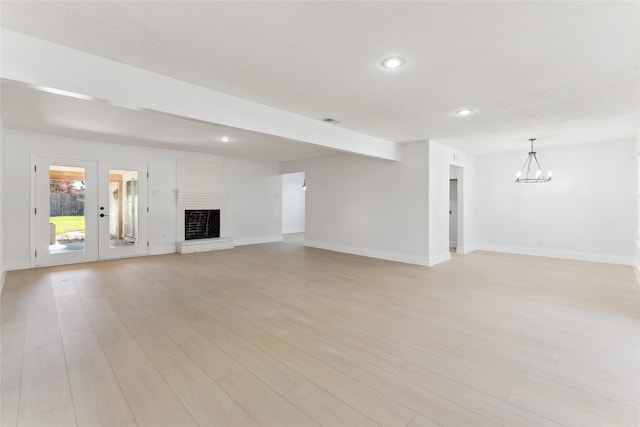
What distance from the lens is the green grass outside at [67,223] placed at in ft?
19.5

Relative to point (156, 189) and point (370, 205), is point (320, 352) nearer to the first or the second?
point (370, 205)

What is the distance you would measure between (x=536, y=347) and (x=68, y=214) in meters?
7.99

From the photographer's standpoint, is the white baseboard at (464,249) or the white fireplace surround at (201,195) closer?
the white baseboard at (464,249)

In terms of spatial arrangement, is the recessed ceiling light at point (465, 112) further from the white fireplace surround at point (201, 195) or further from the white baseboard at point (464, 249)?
the white fireplace surround at point (201, 195)

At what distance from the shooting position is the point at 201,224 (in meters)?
8.16

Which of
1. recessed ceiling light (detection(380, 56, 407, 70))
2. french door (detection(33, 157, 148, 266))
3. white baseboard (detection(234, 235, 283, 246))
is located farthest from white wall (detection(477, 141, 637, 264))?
french door (detection(33, 157, 148, 266))

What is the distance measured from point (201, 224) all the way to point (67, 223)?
9.33ft

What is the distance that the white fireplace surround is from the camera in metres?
7.61

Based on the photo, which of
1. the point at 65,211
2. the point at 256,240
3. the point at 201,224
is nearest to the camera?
the point at 65,211

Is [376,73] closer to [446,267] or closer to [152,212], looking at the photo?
[446,267]

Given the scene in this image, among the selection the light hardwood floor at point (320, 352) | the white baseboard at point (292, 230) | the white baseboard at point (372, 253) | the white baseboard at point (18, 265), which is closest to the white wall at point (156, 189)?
the white baseboard at point (18, 265)

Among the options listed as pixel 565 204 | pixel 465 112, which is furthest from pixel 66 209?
pixel 565 204

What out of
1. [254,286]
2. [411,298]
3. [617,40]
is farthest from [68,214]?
[617,40]

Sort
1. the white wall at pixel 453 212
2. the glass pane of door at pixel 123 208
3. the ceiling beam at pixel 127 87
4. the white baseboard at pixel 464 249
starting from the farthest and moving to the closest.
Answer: the white wall at pixel 453 212 → the white baseboard at pixel 464 249 → the glass pane of door at pixel 123 208 → the ceiling beam at pixel 127 87
